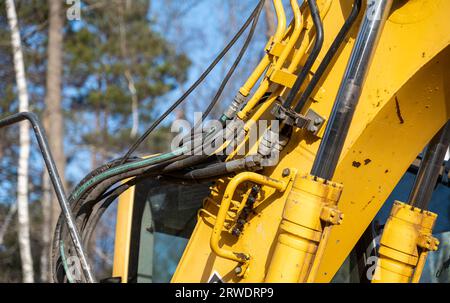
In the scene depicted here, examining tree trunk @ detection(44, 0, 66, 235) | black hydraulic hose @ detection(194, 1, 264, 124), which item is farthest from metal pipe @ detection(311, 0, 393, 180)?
tree trunk @ detection(44, 0, 66, 235)

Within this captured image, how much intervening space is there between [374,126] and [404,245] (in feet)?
1.53

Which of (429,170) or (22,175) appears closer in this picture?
(429,170)

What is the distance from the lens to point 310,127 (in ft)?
9.14

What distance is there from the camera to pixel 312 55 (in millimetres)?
2770

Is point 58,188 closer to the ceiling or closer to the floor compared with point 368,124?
closer to the floor

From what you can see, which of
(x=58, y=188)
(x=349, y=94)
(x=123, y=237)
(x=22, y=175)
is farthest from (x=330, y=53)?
(x=22, y=175)

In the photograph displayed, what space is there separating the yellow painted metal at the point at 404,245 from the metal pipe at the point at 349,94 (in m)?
0.39

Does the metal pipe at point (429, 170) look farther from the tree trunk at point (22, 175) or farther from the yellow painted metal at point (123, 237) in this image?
the tree trunk at point (22, 175)

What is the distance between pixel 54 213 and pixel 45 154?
372 inches

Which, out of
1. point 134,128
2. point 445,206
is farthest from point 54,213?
point 445,206

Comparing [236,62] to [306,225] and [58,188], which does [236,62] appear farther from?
[306,225]

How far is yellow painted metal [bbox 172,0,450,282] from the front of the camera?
103 inches

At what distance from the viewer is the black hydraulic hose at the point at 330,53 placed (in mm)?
2701

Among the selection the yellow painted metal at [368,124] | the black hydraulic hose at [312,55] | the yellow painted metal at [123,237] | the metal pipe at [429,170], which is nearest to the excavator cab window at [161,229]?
the yellow painted metal at [123,237]
